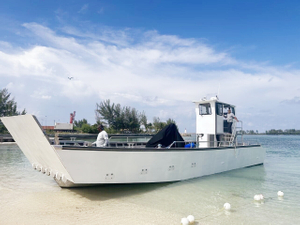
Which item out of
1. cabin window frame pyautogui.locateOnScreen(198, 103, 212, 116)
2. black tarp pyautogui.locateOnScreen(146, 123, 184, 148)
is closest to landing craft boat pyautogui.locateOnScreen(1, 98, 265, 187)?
black tarp pyautogui.locateOnScreen(146, 123, 184, 148)

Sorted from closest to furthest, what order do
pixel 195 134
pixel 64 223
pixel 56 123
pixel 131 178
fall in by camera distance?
pixel 64 223 → pixel 131 178 → pixel 195 134 → pixel 56 123

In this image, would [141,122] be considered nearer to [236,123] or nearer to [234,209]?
[236,123]

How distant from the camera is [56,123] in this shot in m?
51.0

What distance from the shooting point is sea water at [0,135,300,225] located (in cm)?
558

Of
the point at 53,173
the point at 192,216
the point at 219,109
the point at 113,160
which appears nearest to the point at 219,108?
the point at 219,109

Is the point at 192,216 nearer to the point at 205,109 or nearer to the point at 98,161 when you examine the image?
the point at 98,161

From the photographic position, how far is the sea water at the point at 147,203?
5582 millimetres

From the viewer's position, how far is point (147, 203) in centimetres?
670

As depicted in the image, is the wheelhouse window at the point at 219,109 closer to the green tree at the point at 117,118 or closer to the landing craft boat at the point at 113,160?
the landing craft boat at the point at 113,160

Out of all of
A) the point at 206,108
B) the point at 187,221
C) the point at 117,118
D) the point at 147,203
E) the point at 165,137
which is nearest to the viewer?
the point at 187,221

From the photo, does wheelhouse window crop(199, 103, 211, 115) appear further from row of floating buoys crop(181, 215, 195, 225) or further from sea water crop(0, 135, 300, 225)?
row of floating buoys crop(181, 215, 195, 225)

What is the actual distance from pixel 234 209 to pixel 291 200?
8.07ft

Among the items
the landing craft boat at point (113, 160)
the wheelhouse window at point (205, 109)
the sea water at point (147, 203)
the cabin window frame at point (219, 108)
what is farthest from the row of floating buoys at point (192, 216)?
the wheelhouse window at point (205, 109)

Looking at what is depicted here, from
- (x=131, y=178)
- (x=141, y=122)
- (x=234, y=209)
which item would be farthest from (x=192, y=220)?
(x=141, y=122)
